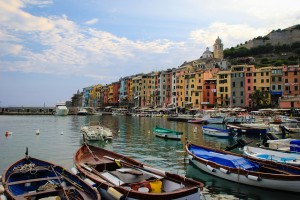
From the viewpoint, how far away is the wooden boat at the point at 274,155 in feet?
57.0

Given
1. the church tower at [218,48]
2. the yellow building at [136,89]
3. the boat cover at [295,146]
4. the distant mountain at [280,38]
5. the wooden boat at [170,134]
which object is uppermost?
the distant mountain at [280,38]

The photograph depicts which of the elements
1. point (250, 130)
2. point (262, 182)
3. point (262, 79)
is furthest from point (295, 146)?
point (262, 79)

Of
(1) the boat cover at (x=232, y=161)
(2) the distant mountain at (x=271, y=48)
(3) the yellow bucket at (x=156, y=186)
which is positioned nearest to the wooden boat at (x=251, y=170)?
(1) the boat cover at (x=232, y=161)

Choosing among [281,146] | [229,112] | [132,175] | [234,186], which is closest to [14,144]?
[132,175]

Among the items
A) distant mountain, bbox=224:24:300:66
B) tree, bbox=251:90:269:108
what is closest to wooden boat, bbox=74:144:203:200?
tree, bbox=251:90:269:108

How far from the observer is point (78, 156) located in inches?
656

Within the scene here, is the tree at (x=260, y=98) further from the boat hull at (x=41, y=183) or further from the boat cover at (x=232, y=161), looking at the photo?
the boat hull at (x=41, y=183)

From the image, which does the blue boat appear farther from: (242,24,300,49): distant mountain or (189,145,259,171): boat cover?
→ (242,24,300,49): distant mountain

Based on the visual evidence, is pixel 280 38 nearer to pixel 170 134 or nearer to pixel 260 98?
pixel 260 98

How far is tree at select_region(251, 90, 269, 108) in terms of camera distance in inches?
3002

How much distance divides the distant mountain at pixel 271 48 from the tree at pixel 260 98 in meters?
38.4

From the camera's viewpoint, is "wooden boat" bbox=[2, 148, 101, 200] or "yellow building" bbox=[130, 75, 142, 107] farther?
"yellow building" bbox=[130, 75, 142, 107]

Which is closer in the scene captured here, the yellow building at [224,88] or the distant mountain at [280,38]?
the yellow building at [224,88]

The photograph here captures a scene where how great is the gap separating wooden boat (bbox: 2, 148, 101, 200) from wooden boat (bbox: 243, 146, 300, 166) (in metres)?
11.7
